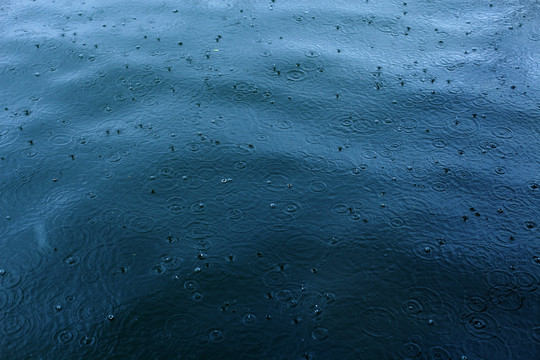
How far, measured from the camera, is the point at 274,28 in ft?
174

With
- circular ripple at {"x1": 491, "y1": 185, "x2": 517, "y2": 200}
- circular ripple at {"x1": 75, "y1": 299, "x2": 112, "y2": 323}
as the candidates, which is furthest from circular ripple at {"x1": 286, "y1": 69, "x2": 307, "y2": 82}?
circular ripple at {"x1": 75, "y1": 299, "x2": 112, "y2": 323}

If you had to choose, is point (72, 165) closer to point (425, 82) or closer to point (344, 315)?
point (344, 315)

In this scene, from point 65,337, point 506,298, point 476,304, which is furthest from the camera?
point 506,298

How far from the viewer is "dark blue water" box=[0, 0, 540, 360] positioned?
2756 centimetres

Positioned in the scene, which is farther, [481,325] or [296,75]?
[296,75]

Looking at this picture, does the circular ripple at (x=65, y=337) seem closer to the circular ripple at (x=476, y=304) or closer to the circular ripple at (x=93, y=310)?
the circular ripple at (x=93, y=310)

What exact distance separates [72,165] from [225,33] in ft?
73.2

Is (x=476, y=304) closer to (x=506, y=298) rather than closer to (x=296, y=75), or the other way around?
(x=506, y=298)

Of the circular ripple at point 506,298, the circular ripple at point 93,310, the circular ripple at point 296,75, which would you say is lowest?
the circular ripple at point 93,310

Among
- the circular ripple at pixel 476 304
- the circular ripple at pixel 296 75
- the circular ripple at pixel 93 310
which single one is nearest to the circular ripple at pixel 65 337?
the circular ripple at pixel 93 310

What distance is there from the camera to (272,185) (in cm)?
3597

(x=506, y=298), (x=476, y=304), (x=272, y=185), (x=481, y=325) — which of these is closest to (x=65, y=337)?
(x=272, y=185)

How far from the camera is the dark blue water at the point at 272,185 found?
2756 centimetres

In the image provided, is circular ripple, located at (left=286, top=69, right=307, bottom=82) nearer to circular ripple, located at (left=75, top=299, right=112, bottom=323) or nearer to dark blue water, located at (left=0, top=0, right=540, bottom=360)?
dark blue water, located at (left=0, top=0, right=540, bottom=360)
